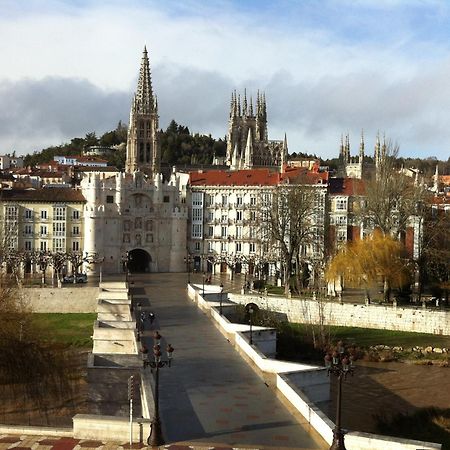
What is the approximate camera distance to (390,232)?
5578 cm

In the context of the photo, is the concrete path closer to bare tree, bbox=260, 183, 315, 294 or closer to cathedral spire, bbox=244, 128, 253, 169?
bare tree, bbox=260, 183, 315, 294

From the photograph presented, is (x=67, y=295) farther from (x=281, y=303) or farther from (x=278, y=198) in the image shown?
(x=278, y=198)

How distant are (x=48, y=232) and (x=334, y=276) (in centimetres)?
3166

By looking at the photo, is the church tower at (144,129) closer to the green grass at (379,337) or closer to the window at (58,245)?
the window at (58,245)

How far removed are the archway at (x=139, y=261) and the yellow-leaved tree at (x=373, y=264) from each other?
85.4 feet

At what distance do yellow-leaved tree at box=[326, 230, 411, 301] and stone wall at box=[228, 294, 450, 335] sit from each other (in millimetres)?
2133

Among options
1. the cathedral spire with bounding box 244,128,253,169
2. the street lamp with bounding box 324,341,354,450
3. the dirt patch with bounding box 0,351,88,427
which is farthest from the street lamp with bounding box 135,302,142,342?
the cathedral spire with bounding box 244,128,253,169

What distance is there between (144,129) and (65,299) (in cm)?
3670

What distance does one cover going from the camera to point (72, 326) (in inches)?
2046

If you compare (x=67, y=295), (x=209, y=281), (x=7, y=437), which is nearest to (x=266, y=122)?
(x=209, y=281)

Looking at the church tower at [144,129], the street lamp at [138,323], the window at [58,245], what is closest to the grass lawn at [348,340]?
the street lamp at [138,323]

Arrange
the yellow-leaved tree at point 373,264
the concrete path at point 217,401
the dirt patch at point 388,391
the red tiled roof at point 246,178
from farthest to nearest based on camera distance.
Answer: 1. the red tiled roof at point 246,178
2. the yellow-leaved tree at point 373,264
3. the dirt patch at point 388,391
4. the concrete path at point 217,401

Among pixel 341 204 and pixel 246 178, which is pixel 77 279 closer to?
pixel 246 178

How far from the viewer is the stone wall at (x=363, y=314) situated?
157 ft
